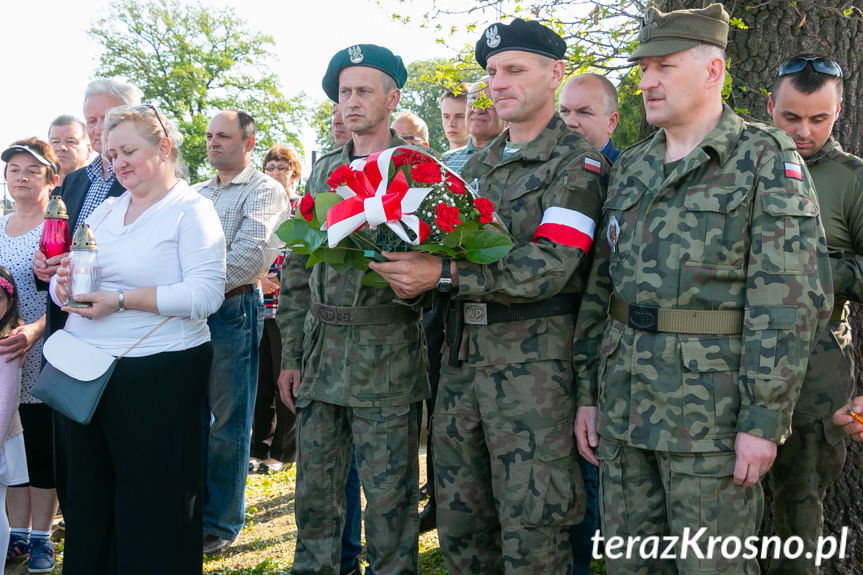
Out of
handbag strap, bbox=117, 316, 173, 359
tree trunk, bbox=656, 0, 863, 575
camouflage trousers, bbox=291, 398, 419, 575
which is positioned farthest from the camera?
tree trunk, bbox=656, 0, 863, 575

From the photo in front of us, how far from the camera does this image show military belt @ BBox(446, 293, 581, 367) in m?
3.00

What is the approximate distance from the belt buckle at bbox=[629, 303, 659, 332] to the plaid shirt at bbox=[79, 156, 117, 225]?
9.33ft

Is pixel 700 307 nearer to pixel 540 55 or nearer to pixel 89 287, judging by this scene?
pixel 540 55

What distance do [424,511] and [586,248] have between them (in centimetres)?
267

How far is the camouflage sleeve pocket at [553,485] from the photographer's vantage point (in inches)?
113

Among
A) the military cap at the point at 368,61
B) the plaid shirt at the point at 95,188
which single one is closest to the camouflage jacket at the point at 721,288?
the military cap at the point at 368,61

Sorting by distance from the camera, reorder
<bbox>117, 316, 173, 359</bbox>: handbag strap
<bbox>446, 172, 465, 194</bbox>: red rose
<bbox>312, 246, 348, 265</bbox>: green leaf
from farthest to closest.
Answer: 1. <bbox>117, 316, 173, 359</bbox>: handbag strap
2. <bbox>312, 246, 348, 265</bbox>: green leaf
3. <bbox>446, 172, 465, 194</bbox>: red rose

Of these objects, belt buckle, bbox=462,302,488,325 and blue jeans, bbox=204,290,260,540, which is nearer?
belt buckle, bbox=462,302,488,325

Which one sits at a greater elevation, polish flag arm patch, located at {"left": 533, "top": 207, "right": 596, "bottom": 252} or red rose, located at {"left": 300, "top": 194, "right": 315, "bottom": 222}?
red rose, located at {"left": 300, "top": 194, "right": 315, "bottom": 222}

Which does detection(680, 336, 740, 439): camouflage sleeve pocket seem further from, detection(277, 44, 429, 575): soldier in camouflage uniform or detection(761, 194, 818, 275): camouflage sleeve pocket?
detection(277, 44, 429, 575): soldier in camouflage uniform

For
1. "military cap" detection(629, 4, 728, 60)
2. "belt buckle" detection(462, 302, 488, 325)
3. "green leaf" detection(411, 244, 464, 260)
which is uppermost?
"military cap" detection(629, 4, 728, 60)

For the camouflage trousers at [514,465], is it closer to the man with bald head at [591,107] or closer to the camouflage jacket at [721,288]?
the camouflage jacket at [721,288]

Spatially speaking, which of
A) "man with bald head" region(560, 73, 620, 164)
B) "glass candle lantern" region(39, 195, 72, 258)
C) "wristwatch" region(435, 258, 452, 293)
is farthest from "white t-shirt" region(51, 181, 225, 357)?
"man with bald head" region(560, 73, 620, 164)

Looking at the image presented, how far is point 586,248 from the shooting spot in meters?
A: 2.92
